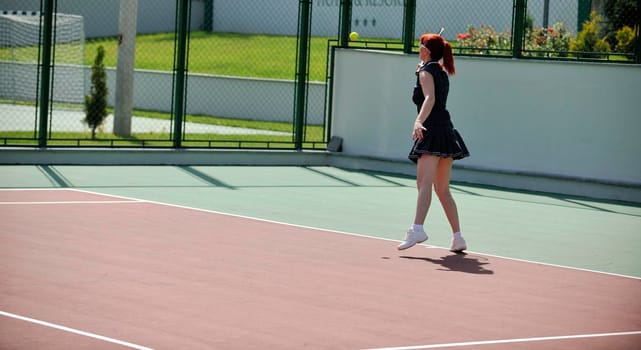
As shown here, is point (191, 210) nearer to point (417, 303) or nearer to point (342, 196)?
point (342, 196)

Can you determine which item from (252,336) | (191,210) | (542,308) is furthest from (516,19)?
(252,336)

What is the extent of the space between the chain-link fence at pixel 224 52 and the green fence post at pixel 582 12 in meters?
0.02

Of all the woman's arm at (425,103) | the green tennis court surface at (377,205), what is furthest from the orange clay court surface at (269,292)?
the woman's arm at (425,103)

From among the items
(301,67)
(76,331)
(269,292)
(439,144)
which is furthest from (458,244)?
(301,67)

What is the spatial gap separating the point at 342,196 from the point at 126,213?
3.56m

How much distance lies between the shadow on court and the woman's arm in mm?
1112

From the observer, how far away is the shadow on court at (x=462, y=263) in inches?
409

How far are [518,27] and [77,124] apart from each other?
427 inches

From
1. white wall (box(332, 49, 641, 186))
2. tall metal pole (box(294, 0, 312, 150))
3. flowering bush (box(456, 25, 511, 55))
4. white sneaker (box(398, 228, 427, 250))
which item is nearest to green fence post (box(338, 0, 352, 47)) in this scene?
white wall (box(332, 49, 641, 186))

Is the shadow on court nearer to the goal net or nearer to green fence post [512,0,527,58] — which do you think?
green fence post [512,0,527,58]

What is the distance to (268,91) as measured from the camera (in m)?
29.9

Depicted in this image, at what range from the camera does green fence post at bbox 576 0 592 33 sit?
18.0 meters

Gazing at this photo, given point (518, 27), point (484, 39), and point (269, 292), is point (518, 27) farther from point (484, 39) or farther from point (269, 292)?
point (269, 292)

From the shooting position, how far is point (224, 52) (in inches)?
1519
